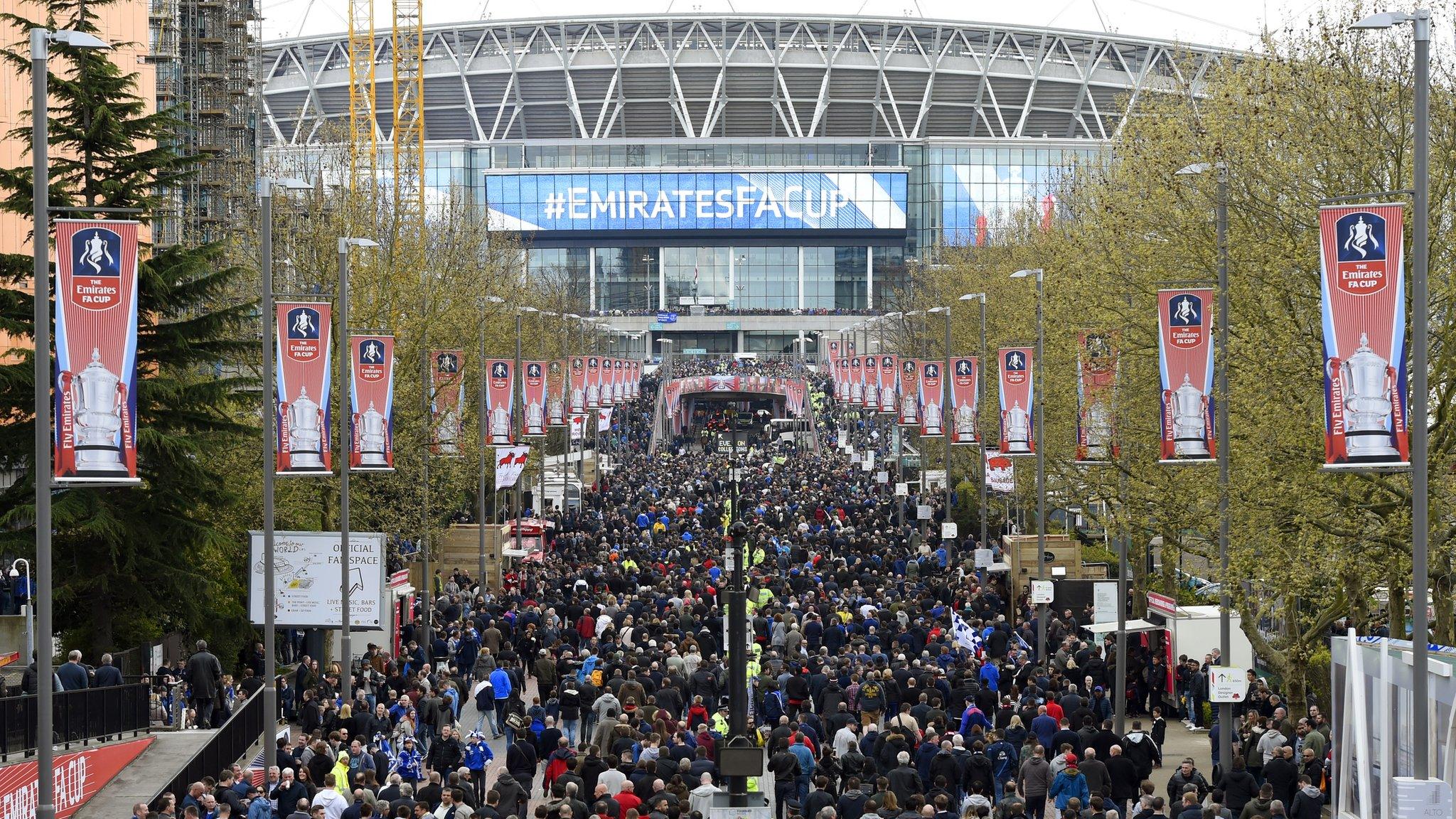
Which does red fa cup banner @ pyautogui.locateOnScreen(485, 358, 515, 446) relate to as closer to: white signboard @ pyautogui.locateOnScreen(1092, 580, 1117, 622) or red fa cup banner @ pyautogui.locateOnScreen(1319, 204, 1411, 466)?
white signboard @ pyautogui.locateOnScreen(1092, 580, 1117, 622)

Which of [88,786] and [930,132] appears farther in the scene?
[930,132]

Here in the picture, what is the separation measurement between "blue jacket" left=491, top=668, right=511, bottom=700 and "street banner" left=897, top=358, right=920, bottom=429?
80.0ft

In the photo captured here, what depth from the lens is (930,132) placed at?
A: 529 feet

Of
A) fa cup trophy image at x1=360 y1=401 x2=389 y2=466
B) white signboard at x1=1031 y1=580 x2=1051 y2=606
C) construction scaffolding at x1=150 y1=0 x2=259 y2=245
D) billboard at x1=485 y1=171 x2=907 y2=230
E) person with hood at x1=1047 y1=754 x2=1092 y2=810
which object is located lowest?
person with hood at x1=1047 y1=754 x2=1092 y2=810

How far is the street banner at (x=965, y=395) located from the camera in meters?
40.8

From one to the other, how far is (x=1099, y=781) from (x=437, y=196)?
133 meters

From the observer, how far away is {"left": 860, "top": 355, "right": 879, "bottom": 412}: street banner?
203ft

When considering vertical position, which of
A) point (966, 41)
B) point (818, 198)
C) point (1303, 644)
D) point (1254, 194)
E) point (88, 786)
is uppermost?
point (966, 41)

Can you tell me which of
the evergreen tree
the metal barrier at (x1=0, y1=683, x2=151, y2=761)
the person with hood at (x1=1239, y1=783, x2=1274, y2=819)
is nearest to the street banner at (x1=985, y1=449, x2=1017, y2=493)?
the evergreen tree

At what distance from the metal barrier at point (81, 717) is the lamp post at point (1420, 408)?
14596 millimetres

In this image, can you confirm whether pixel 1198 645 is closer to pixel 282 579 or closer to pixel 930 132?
pixel 282 579

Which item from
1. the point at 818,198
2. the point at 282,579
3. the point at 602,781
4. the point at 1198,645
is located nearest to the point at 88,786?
the point at 282,579

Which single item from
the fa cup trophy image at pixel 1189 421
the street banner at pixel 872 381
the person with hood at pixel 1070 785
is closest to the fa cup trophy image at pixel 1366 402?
the person with hood at pixel 1070 785

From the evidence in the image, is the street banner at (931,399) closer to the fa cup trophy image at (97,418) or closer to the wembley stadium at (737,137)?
the fa cup trophy image at (97,418)
